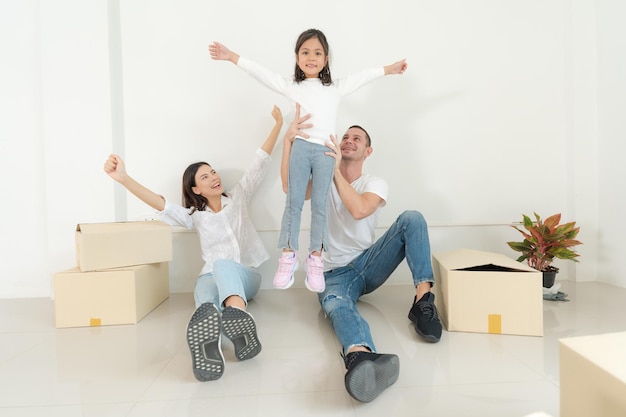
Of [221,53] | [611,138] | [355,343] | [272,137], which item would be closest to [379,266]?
[355,343]

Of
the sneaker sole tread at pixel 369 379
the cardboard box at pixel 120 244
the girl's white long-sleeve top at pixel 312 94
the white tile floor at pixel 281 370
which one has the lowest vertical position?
the white tile floor at pixel 281 370

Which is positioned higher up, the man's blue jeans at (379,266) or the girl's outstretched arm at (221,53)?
the girl's outstretched arm at (221,53)

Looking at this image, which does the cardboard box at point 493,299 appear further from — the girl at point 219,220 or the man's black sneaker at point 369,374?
the girl at point 219,220

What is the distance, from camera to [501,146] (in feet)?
8.39

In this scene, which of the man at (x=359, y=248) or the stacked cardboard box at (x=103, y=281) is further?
the stacked cardboard box at (x=103, y=281)

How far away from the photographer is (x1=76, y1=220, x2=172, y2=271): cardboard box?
5.97 feet

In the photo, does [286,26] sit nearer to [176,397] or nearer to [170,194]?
[170,194]

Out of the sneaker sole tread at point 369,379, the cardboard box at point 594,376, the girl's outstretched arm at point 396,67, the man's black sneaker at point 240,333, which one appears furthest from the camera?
the girl's outstretched arm at point 396,67

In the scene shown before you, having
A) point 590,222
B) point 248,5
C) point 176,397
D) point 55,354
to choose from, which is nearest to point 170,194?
point 55,354

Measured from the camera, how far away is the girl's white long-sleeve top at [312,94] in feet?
6.00

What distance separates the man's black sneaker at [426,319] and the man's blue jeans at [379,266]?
0.34 feet

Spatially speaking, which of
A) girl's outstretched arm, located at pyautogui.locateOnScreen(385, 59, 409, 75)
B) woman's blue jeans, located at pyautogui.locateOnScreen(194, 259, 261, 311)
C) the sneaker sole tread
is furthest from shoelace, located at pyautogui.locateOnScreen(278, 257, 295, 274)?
girl's outstretched arm, located at pyautogui.locateOnScreen(385, 59, 409, 75)

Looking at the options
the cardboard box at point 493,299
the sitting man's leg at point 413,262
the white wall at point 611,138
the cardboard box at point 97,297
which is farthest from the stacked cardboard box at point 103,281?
the white wall at point 611,138

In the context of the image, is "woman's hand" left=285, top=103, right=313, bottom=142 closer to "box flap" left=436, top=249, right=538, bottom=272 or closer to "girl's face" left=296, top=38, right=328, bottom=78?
"girl's face" left=296, top=38, right=328, bottom=78
